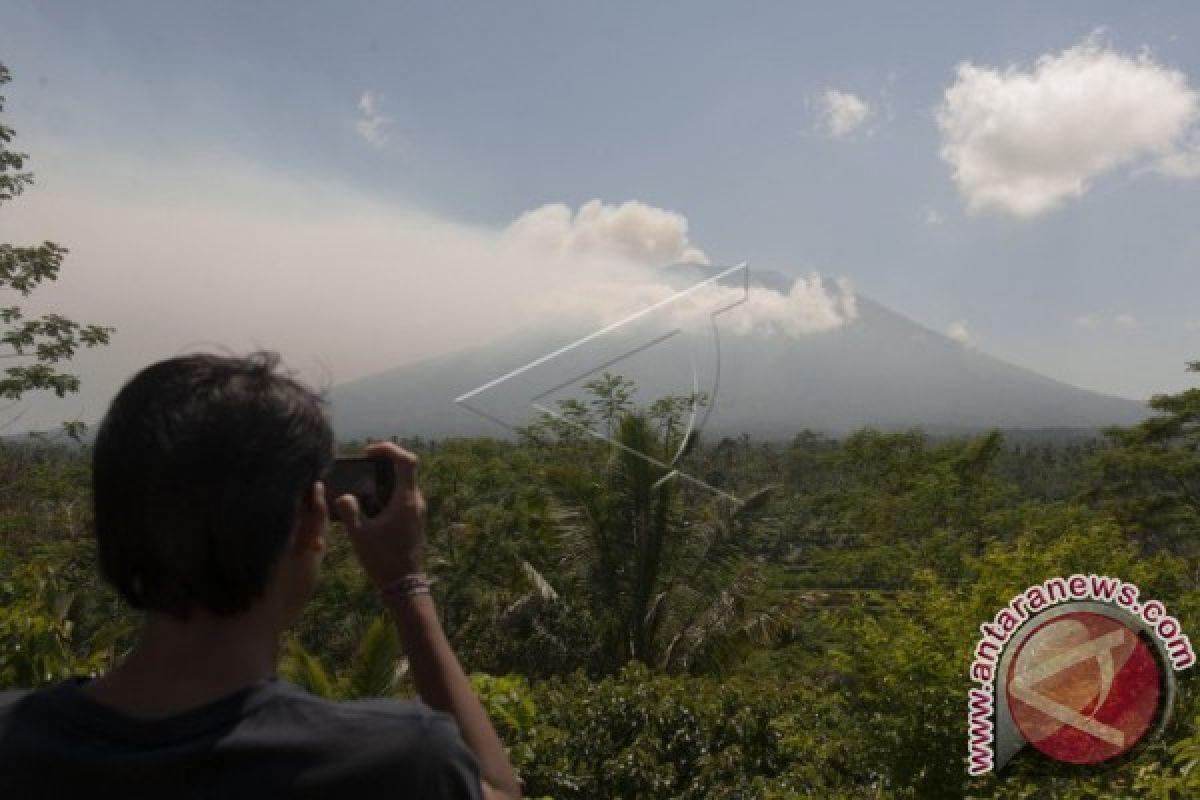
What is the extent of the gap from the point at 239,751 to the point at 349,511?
0.30 m

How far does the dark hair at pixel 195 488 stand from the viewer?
792mm

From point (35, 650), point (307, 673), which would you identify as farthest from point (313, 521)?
point (307, 673)

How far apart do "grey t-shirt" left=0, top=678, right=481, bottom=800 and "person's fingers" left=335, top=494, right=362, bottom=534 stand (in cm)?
23

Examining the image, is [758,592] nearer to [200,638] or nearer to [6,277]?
[6,277]

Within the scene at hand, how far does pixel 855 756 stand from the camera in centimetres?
615

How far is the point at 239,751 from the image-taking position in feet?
2.39

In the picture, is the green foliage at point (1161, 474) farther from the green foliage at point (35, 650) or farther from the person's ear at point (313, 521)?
the person's ear at point (313, 521)

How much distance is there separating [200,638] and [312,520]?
0.15 m

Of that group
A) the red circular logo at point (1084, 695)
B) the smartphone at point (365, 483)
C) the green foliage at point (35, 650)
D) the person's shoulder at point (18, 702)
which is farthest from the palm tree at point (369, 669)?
the person's shoulder at point (18, 702)

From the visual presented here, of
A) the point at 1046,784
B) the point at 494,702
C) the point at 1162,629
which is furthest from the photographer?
the point at 1162,629

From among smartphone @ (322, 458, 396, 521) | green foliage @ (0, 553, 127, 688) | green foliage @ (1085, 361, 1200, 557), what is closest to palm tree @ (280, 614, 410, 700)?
green foliage @ (0, 553, 127, 688)

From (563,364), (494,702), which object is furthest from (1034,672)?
(563,364)

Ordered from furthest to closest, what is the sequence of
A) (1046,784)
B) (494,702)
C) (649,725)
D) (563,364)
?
(649,725)
(1046,784)
(494,702)
(563,364)

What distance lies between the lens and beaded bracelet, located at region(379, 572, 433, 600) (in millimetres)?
967
